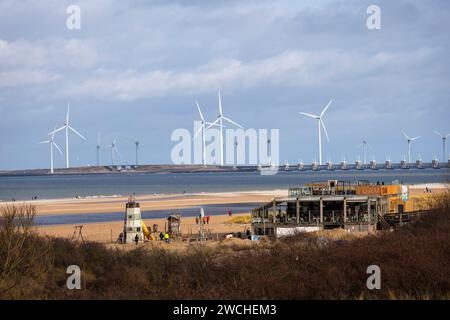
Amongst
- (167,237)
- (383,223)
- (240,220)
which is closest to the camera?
(167,237)

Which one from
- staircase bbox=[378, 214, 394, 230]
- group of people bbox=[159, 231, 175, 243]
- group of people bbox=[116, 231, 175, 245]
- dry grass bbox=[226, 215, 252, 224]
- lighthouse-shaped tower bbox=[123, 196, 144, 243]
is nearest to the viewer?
group of people bbox=[116, 231, 175, 245]

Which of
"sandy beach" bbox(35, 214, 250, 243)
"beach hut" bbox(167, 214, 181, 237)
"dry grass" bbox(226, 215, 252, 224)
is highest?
"beach hut" bbox(167, 214, 181, 237)

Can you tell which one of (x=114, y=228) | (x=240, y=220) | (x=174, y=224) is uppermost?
(x=174, y=224)

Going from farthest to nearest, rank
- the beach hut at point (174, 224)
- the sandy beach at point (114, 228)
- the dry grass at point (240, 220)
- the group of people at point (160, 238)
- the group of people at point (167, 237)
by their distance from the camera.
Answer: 1. the dry grass at point (240, 220)
2. the sandy beach at point (114, 228)
3. the beach hut at point (174, 224)
4. the group of people at point (167, 237)
5. the group of people at point (160, 238)

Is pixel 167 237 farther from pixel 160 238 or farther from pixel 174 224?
pixel 174 224

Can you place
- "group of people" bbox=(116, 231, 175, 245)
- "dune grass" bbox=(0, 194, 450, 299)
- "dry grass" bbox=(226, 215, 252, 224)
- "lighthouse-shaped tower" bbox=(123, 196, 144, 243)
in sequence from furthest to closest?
"dry grass" bbox=(226, 215, 252, 224)
"lighthouse-shaped tower" bbox=(123, 196, 144, 243)
"group of people" bbox=(116, 231, 175, 245)
"dune grass" bbox=(0, 194, 450, 299)

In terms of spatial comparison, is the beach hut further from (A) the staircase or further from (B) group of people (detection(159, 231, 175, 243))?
(A) the staircase

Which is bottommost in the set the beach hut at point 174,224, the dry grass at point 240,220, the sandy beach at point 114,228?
the sandy beach at point 114,228

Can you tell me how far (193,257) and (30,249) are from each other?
26.0 feet

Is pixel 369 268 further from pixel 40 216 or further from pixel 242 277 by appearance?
pixel 40 216

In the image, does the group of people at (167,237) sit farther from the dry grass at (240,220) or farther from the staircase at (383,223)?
the dry grass at (240,220)

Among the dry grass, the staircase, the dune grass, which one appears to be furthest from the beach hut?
the dune grass

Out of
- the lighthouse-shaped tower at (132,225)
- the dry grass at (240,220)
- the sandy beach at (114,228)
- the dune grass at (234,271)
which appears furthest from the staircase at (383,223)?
the dry grass at (240,220)

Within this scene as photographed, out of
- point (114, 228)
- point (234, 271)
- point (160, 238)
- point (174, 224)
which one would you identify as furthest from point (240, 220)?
point (234, 271)
